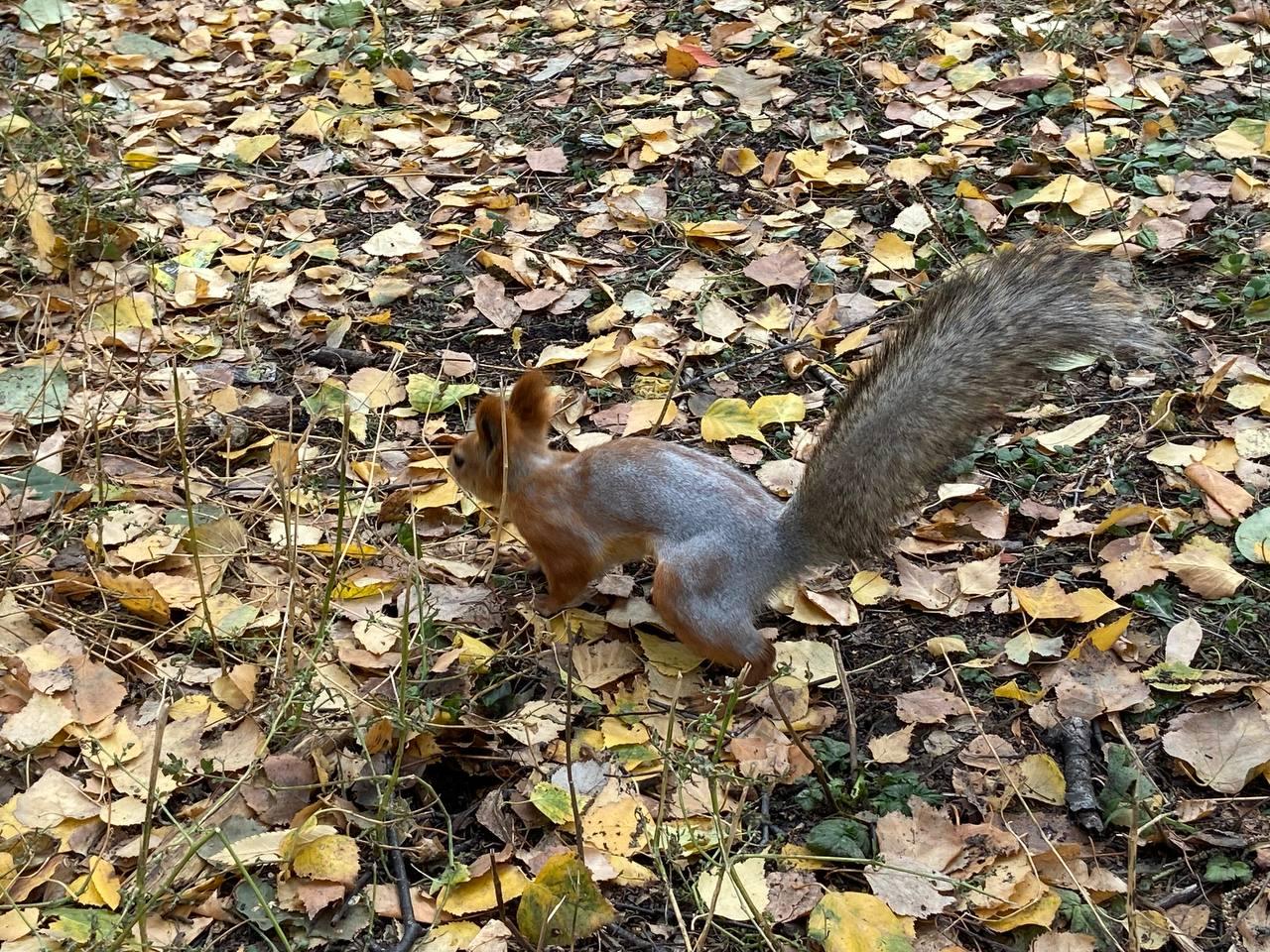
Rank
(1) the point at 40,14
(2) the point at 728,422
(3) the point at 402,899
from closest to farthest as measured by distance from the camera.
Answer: (3) the point at 402,899
(2) the point at 728,422
(1) the point at 40,14

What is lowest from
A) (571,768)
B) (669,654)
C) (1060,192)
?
(669,654)

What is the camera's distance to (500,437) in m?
2.41

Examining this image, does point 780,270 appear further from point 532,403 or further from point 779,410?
point 532,403

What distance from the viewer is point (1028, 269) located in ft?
6.52

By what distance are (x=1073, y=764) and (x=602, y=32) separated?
327 cm

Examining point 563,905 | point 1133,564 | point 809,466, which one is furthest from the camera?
point 1133,564

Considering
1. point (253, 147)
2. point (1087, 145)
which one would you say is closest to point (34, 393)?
point (253, 147)

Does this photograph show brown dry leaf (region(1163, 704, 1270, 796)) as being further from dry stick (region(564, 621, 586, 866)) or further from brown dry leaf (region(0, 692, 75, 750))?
brown dry leaf (region(0, 692, 75, 750))

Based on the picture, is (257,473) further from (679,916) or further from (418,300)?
(679,916)

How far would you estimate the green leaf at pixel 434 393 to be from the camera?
2.88m

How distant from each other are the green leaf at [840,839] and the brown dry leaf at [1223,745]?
0.51 meters

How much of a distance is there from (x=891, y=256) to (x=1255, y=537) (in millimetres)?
1259

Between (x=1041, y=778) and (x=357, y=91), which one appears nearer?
(x=1041, y=778)

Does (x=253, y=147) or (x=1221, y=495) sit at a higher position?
(x=253, y=147)
